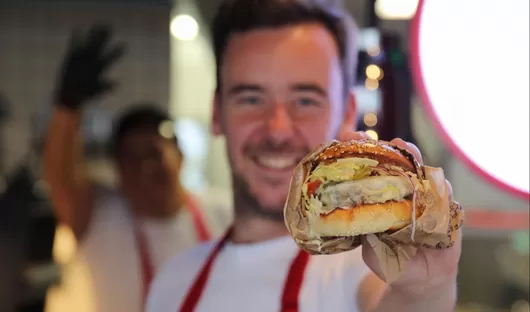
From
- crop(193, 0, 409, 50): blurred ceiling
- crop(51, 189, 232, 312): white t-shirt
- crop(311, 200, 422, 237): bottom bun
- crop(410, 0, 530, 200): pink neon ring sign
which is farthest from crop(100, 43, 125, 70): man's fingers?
crop(311, 200, 422, 237): bottom bun

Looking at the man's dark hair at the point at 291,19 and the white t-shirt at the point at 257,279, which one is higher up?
the man's dark hair at the point at 291,19

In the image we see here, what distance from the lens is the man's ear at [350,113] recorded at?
2.76 ft

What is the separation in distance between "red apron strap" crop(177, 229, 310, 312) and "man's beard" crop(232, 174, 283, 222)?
7cm

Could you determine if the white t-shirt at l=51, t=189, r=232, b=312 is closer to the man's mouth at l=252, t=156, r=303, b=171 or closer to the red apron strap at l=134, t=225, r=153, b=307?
the red apron strap at l=134, t=225, r=153, b=307

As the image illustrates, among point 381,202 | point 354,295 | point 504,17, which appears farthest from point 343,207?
point 504,17

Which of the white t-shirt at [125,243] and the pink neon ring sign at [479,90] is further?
the white t-shirt at [125,243]

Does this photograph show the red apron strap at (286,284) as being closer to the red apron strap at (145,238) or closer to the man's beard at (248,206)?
the man's beard at (248,206)

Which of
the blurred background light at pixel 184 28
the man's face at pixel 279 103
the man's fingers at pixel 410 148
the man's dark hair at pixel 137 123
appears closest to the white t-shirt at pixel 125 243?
the man's dark hair at pixel 137 123

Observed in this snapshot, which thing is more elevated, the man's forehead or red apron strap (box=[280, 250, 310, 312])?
the man's forehead

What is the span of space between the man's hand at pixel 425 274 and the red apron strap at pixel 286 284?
0.18m

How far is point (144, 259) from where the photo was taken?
1045 mm

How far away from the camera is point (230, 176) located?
2.91ft

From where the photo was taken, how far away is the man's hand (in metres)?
0.55

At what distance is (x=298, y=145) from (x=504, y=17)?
34 cm
